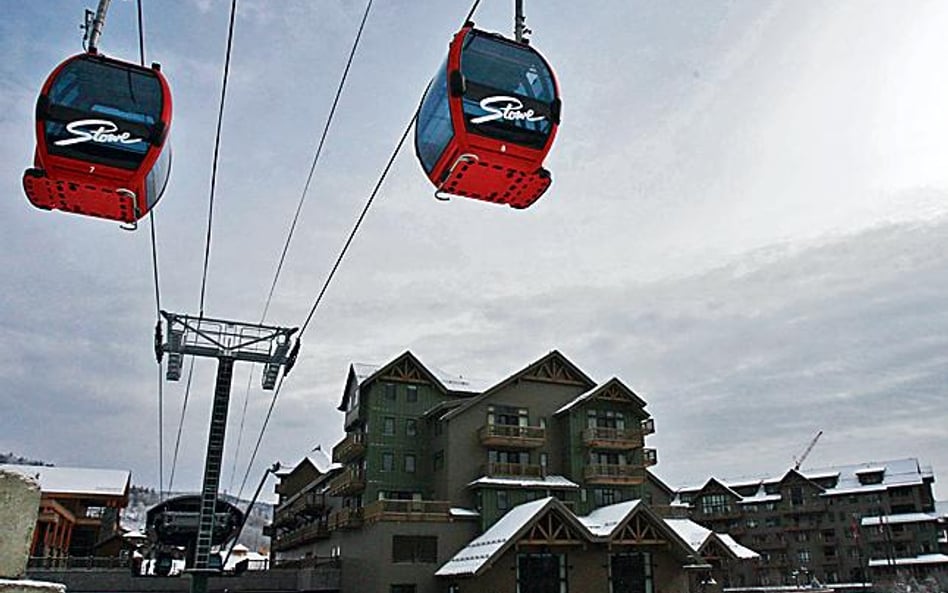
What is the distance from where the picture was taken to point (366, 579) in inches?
1419

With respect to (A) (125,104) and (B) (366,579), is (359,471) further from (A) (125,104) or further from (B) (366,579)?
(A) (125,104)

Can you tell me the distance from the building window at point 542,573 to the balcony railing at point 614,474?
600cm

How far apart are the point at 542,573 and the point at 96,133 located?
32.9m

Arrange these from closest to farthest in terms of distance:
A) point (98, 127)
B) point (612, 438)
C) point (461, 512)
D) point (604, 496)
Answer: point (98, 127) → point (461, 512) → point (604, 496) → point (612, 438)

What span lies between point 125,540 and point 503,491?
3044cm

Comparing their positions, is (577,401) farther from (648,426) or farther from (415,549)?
(415,549)

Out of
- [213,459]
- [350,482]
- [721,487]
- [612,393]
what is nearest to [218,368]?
[213,459]

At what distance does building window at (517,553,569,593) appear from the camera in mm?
35062

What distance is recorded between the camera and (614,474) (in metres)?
41.7

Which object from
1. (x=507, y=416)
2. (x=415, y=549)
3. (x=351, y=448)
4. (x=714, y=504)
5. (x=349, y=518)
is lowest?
(x=415, y=549)

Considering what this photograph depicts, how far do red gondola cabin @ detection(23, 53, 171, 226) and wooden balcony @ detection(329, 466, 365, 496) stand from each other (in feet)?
117

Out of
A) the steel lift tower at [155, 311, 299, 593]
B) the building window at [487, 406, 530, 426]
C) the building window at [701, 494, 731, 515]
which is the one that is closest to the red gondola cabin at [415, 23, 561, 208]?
the steel lift tower at [155, 311, 299, 593]

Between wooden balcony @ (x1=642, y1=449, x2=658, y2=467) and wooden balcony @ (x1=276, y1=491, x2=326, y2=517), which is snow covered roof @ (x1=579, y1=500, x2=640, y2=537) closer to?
wooden balcony @ (x1=642, y1=449, x2=658, y2=467)

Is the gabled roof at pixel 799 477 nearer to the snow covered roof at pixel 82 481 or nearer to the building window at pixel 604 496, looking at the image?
the building window at pixel 604 496
